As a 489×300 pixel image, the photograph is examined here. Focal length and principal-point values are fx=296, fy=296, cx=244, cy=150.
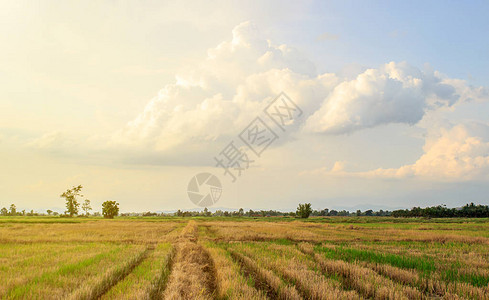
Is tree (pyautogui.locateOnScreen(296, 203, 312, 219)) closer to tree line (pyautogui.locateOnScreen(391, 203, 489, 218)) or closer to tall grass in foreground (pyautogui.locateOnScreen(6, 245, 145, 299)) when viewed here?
tree line (pyautogui.locateOnScreen(391, 203, 489, 218))

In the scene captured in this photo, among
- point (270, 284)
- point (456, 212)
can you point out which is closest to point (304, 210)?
point (456, 212)

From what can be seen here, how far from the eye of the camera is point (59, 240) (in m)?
23.2

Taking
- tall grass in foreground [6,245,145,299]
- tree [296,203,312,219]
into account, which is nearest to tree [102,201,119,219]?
tree [296,203,312,219]

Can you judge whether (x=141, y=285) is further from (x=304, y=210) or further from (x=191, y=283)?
(x=304, y=210)

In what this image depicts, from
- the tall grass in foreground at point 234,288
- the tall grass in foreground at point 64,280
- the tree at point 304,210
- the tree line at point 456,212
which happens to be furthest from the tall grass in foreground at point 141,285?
the tree line at point 456,212

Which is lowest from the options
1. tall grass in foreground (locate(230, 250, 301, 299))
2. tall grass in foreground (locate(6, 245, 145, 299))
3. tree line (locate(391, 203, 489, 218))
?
tree line (locate(391, 203, 489, 218))

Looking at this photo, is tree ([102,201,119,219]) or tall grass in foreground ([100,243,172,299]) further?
tree ([102,201,119,219])

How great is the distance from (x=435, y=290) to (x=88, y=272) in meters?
11.3

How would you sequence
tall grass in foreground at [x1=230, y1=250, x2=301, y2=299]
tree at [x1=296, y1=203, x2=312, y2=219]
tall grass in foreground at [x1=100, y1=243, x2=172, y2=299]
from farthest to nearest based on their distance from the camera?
tree at [x1=296, y1=203, x2=312, y2=219], tall grass in foreground at [x1=230, y1=250, x2=301, y2=299], tall grass in foreground at [x1=100, y1=243, x2=172, y2=299]

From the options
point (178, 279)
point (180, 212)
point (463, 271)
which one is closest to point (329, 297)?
point (178, 279)

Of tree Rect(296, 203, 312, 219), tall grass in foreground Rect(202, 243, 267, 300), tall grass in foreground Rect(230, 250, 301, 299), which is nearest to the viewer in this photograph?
tall grass in foreground Rect(202, 243, 267, 300)

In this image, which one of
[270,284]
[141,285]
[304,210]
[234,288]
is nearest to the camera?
[234,288]

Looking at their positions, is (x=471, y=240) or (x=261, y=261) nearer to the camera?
(x=261, y=261)

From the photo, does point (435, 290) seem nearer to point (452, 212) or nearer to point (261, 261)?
point (261, 261)
